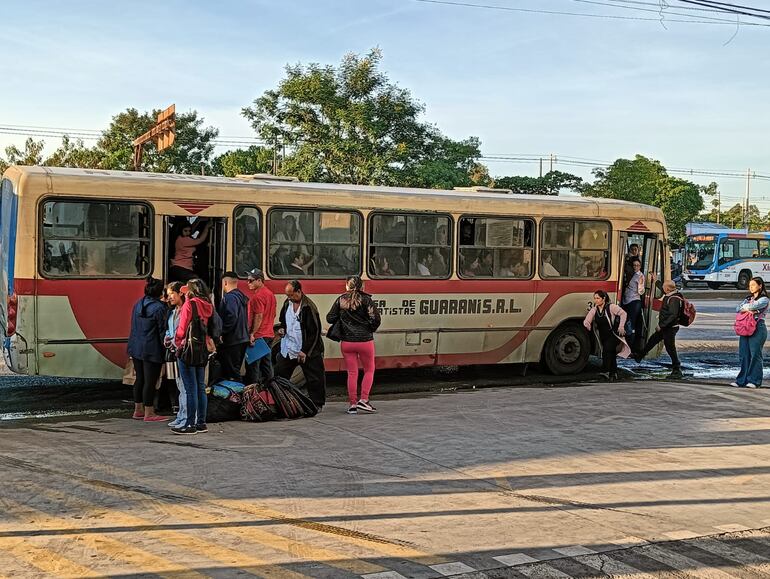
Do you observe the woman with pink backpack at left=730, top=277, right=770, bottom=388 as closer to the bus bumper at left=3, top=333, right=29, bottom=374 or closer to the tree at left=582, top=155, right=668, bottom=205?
the bus bumper at left=3, top=333, right=29, bottom=374

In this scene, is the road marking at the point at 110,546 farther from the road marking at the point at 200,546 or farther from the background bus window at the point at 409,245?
the background bus window at the point at 409,245

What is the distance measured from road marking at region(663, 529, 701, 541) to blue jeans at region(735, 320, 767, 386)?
741 centimetres

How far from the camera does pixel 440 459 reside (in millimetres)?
8453

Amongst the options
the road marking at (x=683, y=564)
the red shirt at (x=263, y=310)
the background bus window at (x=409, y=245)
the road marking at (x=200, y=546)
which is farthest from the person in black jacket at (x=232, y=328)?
the road marking at (x=683, y=564)

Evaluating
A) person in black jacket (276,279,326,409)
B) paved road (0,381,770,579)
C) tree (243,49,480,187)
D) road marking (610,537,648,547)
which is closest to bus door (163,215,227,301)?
person in black jacket (276,279,326,409)

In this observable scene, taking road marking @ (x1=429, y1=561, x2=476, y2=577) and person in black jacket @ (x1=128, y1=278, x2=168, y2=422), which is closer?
road marking @ (x1=429, y1=561, x2=476, y2=577)

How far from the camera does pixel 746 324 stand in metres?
12.8

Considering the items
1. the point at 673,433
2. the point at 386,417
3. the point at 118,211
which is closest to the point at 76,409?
the point at 118,211

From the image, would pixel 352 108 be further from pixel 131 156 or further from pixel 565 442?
pixel 565 442

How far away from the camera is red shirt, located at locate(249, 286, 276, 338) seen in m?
10.9

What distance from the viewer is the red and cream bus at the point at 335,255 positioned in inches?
419

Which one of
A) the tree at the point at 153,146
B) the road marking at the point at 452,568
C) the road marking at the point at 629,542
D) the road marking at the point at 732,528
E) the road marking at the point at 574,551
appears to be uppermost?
the tree at the point at 153,146

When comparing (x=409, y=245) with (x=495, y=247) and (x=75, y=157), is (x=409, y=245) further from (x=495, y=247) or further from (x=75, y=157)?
(x=75, y=157)

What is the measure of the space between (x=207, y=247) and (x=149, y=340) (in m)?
2.48
